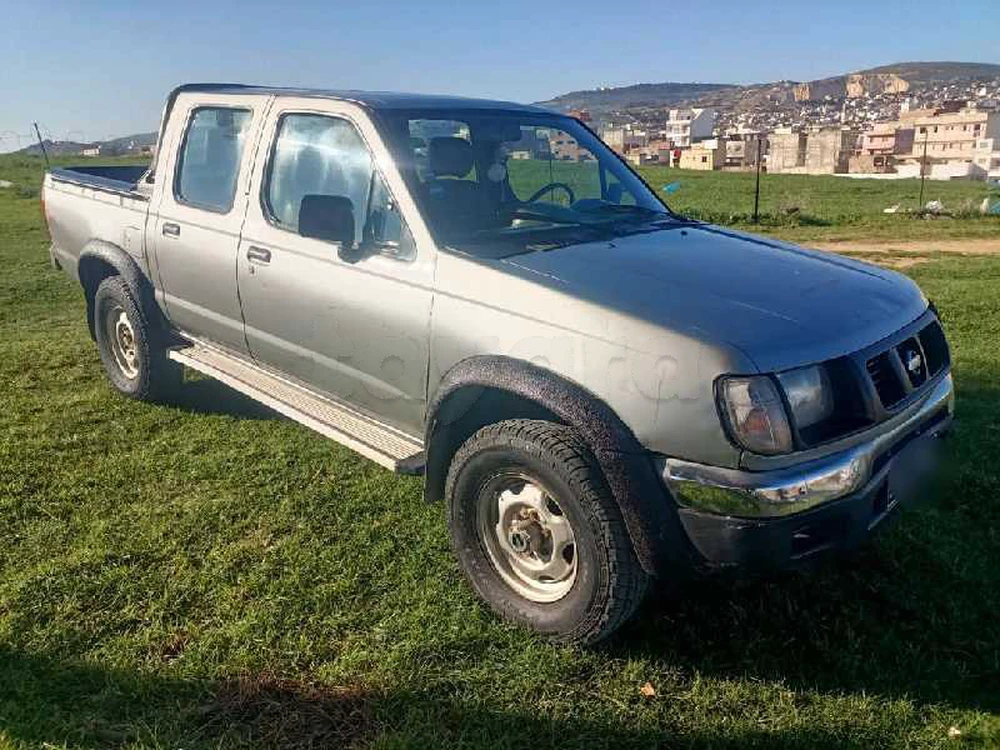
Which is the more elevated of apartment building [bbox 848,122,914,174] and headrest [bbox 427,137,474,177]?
apartment building [bbox 848,122,914,174]

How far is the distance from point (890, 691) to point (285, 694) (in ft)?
6.66

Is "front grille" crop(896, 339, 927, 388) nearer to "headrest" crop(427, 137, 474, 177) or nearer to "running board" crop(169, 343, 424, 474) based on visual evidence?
"running board" crop(169, 343, 424, 474)

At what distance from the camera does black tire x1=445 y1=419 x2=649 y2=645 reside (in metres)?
2.79

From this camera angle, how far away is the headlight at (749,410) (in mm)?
2547

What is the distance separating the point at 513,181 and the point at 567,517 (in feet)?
6.44

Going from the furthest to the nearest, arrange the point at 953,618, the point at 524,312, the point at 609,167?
1. the point at 609,167
2. the point at 953,618
3. the point at 524,312

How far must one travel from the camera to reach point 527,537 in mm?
3141

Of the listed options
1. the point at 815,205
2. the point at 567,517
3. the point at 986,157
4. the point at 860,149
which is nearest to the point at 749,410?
the point at 567,517

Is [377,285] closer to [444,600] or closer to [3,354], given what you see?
[444,600]

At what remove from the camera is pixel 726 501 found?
2.54 meters

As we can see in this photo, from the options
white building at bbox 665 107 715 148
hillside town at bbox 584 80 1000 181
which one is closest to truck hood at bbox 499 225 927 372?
hillside town at bbox 584 80 1000 181

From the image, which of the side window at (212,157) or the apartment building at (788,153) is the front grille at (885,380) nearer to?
the side window at (212,157)

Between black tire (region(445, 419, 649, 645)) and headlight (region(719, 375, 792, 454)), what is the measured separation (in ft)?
1.59

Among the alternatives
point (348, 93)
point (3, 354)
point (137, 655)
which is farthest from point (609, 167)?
point (3, 354)
